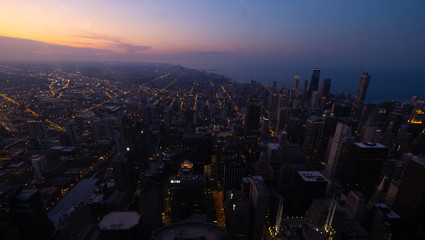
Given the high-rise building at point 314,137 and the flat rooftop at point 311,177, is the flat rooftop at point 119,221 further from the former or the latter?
the high-rise building at point 314,137

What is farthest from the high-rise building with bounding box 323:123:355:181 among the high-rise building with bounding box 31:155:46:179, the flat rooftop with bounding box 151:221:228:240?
the high-rise building with bounding box 31:155:46:179

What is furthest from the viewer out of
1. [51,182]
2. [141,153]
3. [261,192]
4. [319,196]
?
[141,153]

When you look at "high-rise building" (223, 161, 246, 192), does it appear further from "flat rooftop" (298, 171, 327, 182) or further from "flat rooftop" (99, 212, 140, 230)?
"flat rooftop" (99, 212, 140, 230)

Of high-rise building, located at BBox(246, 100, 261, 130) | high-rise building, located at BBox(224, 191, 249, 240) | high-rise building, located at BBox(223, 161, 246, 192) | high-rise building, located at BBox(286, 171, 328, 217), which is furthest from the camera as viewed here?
high-rise building, located at BBox(246, 100, 261, 130)

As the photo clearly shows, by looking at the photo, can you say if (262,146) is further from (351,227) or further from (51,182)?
(51,182)

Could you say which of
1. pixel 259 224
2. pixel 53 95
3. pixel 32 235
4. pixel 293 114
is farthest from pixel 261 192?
pixel 53 95

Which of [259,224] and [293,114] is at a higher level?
[293,114]
